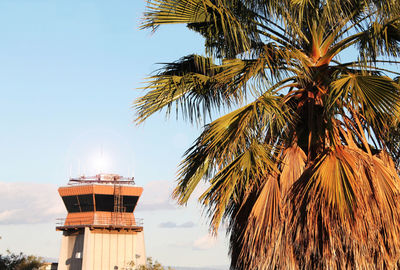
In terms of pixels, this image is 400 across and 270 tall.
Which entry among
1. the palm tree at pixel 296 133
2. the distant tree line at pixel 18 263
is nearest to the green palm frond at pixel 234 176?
the palm tree at pixel 296 133

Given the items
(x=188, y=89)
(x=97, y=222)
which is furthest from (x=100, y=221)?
(x=188, y=89)

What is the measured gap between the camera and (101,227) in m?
59.0

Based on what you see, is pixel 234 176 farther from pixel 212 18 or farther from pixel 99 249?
pixel 99 249

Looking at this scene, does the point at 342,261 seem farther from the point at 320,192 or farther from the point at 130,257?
the point at 130,257

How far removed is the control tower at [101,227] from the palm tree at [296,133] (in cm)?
5088

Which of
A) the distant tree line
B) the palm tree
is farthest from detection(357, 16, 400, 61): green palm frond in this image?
the distant tree line

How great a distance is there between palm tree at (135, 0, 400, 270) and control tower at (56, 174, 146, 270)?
50.9m

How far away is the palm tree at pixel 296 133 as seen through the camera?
762 centimetres

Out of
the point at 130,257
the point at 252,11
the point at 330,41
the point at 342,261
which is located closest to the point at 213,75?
the point at 252,11

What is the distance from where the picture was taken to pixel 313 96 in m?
9.02

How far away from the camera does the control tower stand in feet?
192

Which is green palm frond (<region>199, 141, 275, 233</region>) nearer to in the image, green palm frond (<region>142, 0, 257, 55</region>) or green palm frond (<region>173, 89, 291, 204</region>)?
green palm frond (<region>173, 89, 291, 204</region>)

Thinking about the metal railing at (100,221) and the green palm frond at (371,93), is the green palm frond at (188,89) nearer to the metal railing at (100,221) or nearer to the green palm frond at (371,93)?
the green palm frond at (371,93)

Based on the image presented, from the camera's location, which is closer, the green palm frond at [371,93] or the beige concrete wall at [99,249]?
the green palm frond at [371,93]
